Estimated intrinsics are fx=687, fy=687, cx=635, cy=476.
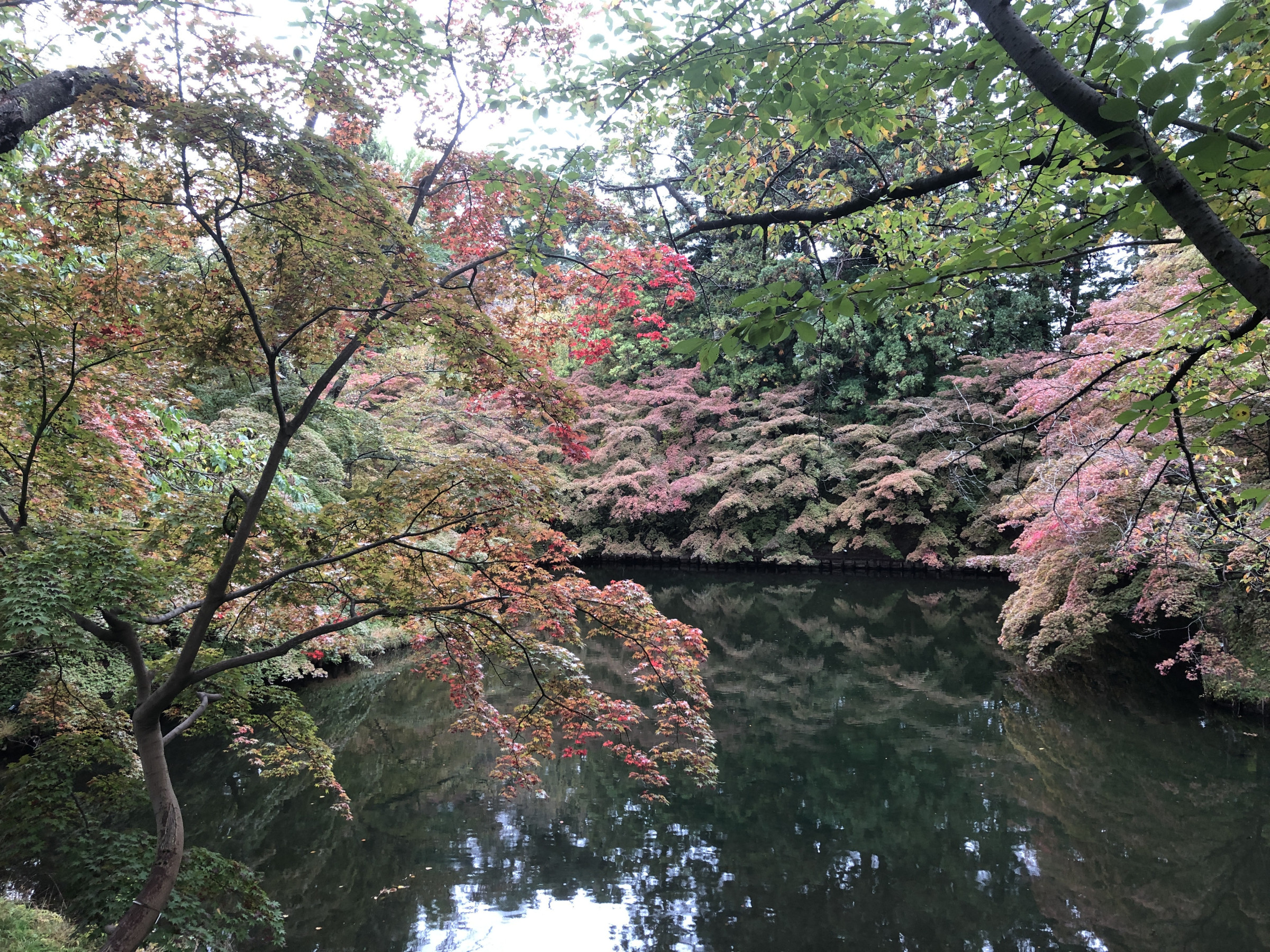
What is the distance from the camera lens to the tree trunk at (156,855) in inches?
104

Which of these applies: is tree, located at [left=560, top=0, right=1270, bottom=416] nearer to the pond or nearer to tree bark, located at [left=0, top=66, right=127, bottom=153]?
tree bark, located at [left=0, top=66, right=127, bottom=153]

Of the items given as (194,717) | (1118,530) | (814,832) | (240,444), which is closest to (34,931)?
(194,717)

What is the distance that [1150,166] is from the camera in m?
1.15

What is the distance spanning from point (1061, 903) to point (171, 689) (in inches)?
203

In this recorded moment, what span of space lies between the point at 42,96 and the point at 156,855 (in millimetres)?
3009

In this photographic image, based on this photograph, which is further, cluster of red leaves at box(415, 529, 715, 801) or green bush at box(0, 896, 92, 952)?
cluster of red leaves at box(415, 529, 715, 801)

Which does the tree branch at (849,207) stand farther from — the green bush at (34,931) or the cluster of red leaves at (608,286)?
the green bush at (34,931)

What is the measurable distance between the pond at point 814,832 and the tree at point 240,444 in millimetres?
1172

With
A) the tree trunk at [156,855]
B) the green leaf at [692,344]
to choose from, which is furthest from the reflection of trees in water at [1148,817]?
the tree trunk at [156,855]

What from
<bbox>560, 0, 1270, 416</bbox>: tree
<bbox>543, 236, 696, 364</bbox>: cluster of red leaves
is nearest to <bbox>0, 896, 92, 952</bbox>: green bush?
<bbox>543, 236, 696, 364</bbox>: cluster of red leaves

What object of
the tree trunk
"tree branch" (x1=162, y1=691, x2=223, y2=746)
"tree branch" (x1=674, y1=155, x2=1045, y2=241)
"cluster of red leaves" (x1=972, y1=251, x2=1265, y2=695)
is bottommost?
the tree trunk

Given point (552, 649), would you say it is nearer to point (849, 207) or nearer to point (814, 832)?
point (849, 207)

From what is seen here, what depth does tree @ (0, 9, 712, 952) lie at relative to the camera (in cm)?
254

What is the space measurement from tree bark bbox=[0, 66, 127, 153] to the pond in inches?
169
